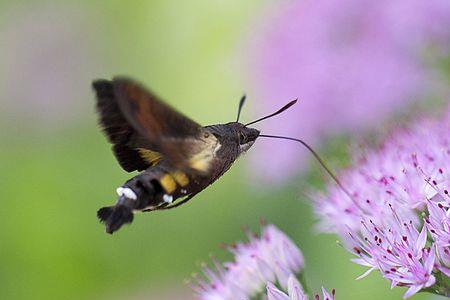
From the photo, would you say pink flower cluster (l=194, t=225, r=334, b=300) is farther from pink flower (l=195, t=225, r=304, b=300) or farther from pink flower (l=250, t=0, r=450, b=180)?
pink flower (l=250, t=0, r=450, b=180)

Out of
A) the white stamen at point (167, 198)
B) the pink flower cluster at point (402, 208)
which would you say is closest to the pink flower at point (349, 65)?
the pink flower cluster at point (402, 208)

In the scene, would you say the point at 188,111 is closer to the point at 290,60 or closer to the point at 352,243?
the point at 290,60

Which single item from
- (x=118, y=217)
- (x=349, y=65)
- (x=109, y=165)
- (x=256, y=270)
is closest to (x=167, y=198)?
(x=118, y=217)

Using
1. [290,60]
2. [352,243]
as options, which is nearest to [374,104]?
[290,60]

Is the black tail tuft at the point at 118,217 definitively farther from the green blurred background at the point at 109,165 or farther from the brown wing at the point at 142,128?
the green blurred background at the point at 109,165

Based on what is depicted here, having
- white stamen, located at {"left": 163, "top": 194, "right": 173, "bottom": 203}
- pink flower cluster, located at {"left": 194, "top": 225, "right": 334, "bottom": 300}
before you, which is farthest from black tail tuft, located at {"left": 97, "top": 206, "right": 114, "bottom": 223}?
pink flower cluster, located at {"left": 194, "top": 225, "right": 334, "bottom": 300}
